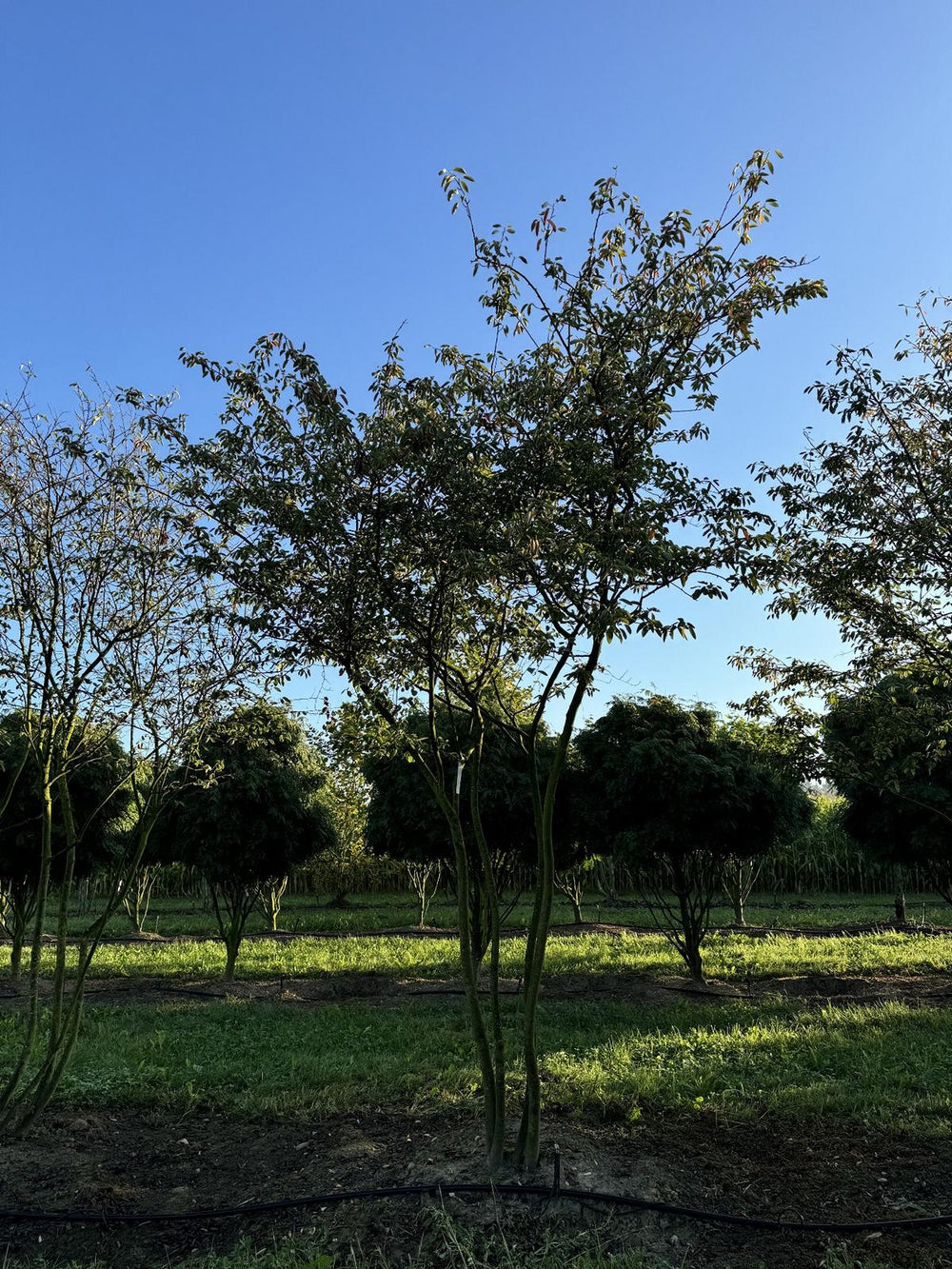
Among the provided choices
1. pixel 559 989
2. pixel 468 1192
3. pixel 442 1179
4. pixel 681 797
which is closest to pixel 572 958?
pixel 559 989

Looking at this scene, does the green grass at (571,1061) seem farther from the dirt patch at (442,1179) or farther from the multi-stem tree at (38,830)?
the multi-stem tree at (38,830)

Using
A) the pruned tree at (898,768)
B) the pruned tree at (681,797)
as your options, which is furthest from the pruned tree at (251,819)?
the pruned tree at (898,768)

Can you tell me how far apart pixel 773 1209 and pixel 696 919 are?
7.82 metres

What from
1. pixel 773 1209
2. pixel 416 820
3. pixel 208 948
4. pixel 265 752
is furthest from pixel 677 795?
pixel 208 948

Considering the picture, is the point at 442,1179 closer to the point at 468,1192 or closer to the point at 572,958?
the point at 468,1192

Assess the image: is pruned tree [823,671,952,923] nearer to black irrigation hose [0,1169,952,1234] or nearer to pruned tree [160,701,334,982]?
black irrigation hose [0,1169,952,1234]

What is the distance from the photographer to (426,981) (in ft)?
41.4

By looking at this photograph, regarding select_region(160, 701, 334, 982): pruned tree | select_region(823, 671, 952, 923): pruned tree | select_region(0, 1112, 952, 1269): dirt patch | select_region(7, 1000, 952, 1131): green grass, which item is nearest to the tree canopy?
select_region(823, 671, 952, 923): pruned tree

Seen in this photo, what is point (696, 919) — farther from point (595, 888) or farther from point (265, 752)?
point (595, 888)

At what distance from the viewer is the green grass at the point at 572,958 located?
43.0ft

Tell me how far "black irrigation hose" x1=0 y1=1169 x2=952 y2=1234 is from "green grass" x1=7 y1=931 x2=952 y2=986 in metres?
8.35

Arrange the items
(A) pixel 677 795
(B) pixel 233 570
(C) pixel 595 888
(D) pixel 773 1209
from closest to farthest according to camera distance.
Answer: (D) pixel 773 1209, (B) pixel 233 570, (A) pixel 677 795, (C) pixel 595 888

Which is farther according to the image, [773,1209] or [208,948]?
[208,948]

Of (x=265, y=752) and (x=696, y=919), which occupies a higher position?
(x=265, y=752)
